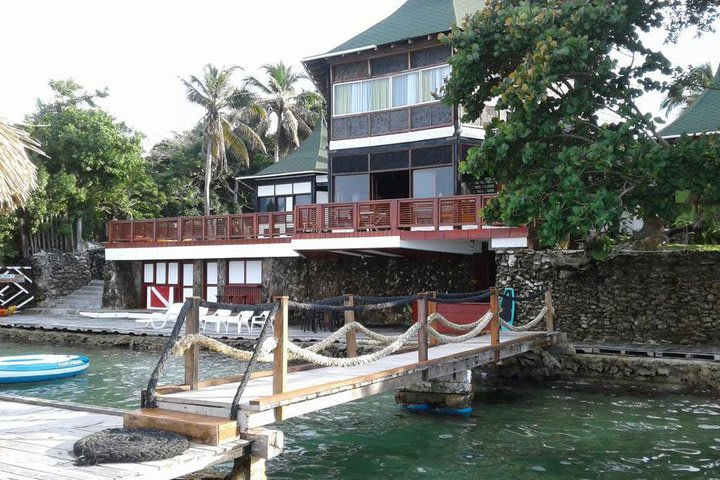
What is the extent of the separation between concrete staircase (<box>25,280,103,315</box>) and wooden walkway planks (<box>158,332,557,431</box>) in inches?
835

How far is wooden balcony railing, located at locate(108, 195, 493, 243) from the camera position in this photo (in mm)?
19984

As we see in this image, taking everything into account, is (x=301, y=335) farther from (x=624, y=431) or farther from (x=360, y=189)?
(x=624, y=431)

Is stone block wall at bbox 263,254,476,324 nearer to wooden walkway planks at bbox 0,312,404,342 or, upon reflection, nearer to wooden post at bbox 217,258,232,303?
wooden walkway planks at bbox 0,312,404,342

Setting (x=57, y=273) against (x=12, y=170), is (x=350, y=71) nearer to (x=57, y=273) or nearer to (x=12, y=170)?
(x=12, y=170)

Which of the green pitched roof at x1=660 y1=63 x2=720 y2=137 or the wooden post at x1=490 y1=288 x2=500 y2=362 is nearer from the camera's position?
the wooden post at x1=490 y1=288 x2=500 y2=362

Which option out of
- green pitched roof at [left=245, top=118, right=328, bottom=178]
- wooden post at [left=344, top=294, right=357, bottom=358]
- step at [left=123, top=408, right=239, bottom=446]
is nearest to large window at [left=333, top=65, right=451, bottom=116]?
green pitched roof at [left=245, top=118, right=328, bottom=178]

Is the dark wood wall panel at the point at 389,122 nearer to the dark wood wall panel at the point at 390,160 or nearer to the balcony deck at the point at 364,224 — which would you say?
the dark wood wall panel at the point at 390,160

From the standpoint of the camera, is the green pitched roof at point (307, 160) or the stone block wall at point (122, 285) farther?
the stone block wall at point (122, 285)

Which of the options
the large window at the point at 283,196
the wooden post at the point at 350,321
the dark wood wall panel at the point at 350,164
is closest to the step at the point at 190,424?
the wooden post at the point at 350,321

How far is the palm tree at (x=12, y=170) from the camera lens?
967cm

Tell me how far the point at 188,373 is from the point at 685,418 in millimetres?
9166

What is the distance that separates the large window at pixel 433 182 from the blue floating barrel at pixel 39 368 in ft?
36.5

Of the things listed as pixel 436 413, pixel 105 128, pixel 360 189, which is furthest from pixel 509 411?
pixel 105 128

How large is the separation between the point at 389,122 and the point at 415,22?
335cm
